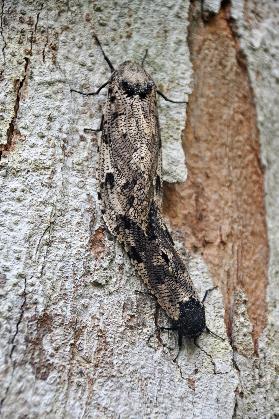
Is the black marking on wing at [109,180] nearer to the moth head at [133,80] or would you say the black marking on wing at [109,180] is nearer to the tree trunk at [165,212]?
the tree trunk at [165,212]

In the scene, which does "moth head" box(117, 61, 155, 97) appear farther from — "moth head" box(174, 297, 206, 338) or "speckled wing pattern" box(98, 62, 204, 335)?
"moth head" box(174, 297, 206, 338)

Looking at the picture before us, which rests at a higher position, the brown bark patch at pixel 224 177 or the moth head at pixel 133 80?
the moth head at pixel 133 80

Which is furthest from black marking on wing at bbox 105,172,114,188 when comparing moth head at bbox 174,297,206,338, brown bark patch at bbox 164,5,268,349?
moth head at bbox 174,297,206,338

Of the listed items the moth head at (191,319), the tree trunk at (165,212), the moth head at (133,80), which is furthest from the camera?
the moth head at (133,80)

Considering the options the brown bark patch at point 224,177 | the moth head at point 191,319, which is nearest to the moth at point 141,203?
the moth head at point 191,319

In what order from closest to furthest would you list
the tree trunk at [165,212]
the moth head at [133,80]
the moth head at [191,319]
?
the tree trunk at [165,212], the moth head at [191,319], the moth head at [133,80]

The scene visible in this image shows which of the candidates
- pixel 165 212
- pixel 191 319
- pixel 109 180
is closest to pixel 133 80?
pixel 109 180

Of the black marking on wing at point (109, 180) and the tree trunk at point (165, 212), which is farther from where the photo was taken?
the black marking on wing at point (109, 180)

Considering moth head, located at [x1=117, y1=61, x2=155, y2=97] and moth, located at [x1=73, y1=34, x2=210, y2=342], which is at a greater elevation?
moth head, located at [x1=117, y1=61, x2=155, y2=97]
